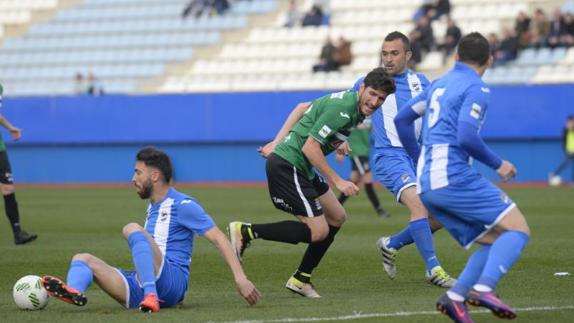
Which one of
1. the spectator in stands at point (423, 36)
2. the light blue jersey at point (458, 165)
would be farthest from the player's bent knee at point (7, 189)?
the spectator in stands at point (423, 36)

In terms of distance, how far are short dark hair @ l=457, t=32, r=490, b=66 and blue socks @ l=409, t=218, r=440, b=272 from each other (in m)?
Answer: 2.96

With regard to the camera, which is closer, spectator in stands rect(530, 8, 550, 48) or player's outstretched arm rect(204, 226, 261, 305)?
player's outstretched arm rect(204, 226, 261, 305)

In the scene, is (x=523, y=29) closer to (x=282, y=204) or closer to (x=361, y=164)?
(x=361, y=164)

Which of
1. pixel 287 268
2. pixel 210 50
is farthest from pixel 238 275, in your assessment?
pixel 210 50

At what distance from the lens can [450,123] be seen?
779 cm

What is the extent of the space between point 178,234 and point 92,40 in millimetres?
31010

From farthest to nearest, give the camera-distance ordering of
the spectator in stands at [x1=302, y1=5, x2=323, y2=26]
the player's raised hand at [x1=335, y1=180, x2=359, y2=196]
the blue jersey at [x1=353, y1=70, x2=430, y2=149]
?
1. the spectator in stands at [x1=302, y1=5, x2=323, y2=26]
2. the blue jersey at [x1=353, y1=70, x2=430, y2=149]
3. the player's raised hand at [x1=335, y1=180, x2=359, y2=196]

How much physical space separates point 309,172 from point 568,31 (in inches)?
848

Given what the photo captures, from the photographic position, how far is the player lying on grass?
8344mm

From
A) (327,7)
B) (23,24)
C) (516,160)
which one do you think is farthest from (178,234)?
(23,24)

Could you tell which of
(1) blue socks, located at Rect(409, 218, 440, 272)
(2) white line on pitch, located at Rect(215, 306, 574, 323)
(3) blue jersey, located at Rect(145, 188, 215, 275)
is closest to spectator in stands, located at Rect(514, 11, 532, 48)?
(1) blue socks, located at Rect(409, 218, 440, 272)

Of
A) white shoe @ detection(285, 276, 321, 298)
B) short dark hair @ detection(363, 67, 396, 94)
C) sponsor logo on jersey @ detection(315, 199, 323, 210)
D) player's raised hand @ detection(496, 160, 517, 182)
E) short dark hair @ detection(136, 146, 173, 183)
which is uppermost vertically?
short dark hair @ detection(363, 67, 396, 94)

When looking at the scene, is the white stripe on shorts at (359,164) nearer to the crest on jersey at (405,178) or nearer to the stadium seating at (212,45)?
the crest on jersey at (405,178)

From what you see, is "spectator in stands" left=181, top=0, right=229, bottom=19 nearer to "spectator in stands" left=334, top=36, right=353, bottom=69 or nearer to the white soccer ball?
"spectator in stands" left=334, top=36, right=353, bottom=69
